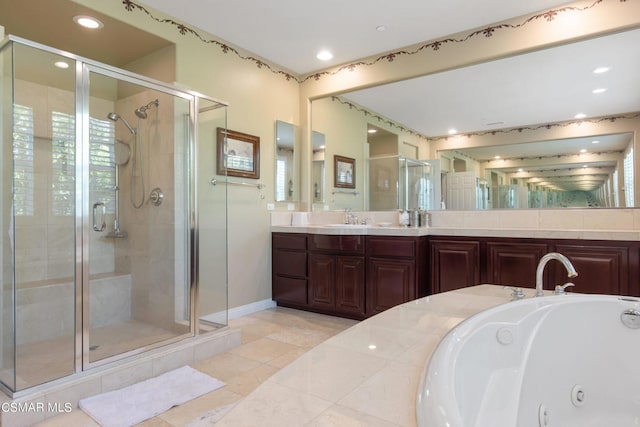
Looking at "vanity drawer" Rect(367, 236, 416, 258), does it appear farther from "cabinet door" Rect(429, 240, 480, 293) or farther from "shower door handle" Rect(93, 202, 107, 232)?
"shower door handle" Rect(93, 202, 107, 232)

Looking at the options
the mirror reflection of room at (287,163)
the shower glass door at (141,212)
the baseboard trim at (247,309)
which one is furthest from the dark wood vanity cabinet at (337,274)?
the shower glass door at (141,212)

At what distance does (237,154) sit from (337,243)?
134 centimetres

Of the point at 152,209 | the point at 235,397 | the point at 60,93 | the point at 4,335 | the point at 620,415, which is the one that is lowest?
the point at 235,397

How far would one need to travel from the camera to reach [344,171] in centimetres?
414

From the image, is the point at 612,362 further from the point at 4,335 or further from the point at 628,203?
the point at 4,335

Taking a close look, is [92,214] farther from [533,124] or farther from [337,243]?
[533,124]

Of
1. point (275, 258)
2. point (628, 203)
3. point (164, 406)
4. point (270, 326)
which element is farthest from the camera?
point (275, 258)

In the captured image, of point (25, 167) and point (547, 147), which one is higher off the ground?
A: point (547, 147)

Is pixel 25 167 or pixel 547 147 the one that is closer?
pixel 25 167

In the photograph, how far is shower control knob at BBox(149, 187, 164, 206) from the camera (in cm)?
304

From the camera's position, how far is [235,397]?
2.02 metres

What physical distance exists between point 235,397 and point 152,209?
1.78m

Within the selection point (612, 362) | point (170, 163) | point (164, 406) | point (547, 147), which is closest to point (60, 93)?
point (170, 163)

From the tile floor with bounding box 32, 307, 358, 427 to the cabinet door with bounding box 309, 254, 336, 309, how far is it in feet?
0.48
